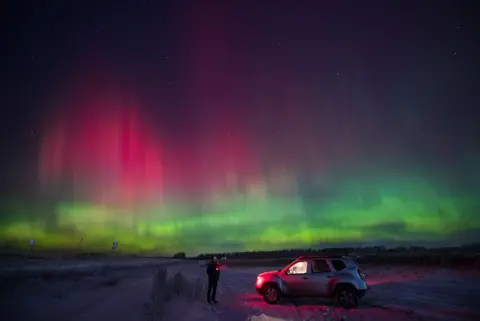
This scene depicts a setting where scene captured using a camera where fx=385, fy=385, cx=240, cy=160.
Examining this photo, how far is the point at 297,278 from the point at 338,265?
5.58ft

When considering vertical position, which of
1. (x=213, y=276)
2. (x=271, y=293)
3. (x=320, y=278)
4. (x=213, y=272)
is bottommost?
(x=271, y=293)

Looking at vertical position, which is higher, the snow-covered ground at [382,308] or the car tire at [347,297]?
the car tire at [347,297]

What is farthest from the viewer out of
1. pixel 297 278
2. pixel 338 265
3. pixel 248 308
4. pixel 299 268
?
pixel 299 268

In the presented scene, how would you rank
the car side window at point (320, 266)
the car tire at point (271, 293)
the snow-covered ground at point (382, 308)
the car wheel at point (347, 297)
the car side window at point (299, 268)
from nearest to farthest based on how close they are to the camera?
the snow-covered ground at point (382, 308), the car wheel at point (347, 297), the car side window at point (320, 266), the car side window at point (299, 268), the car tire at point (271, 293)

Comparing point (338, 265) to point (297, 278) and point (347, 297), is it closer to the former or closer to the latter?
point (347, 297)

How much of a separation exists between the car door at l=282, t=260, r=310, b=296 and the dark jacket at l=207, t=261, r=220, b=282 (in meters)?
2.93

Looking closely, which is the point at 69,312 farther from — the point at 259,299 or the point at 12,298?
the point at 259,299

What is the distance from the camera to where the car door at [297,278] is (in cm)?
1506

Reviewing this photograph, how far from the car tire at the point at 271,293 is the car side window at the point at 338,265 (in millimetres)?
2500

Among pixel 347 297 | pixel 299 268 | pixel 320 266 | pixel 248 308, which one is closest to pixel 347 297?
pixel 347 297

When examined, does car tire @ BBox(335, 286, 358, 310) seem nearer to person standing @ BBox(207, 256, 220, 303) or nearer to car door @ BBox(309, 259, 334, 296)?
car door @ BBox(309, 259, 334, 296)

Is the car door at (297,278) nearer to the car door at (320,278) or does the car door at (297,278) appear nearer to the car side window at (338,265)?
the car door at (320,278)

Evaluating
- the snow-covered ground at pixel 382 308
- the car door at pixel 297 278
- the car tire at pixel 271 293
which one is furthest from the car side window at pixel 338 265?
the car tire at pixel 271 293

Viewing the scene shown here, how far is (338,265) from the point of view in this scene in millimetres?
14781
